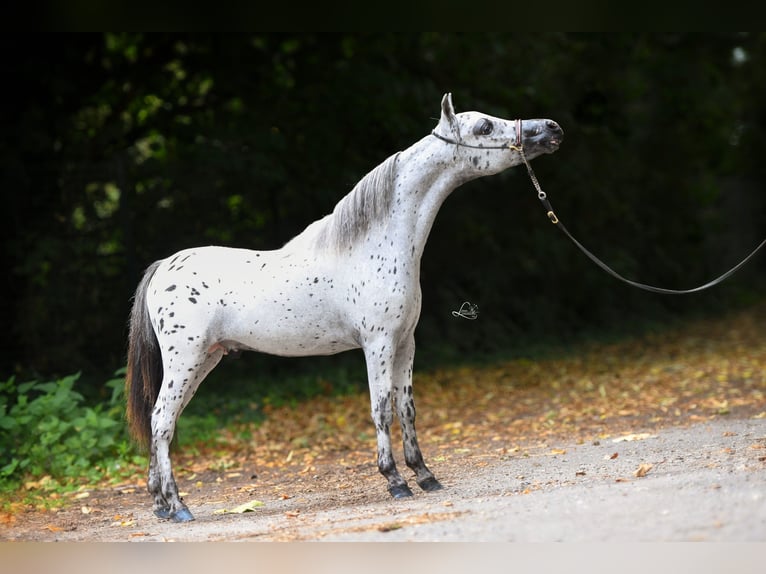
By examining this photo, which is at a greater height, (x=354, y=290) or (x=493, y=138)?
(x=493, y=138)

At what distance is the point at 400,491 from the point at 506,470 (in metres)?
0.99

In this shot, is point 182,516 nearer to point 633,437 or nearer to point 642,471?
point 642,471

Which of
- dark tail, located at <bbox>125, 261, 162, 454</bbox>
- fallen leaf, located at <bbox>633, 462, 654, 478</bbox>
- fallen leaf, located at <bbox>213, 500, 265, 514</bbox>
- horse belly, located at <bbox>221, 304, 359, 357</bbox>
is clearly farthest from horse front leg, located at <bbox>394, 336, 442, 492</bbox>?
dark tail, located at <bbox>125, 261, 162, 454</bbox>

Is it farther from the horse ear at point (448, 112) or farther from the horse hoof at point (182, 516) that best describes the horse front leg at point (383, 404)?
the horse ear at point (448, 112)

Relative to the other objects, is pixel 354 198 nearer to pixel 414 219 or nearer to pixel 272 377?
pixel 414 219

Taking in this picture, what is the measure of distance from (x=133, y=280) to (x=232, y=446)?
7.67 feet

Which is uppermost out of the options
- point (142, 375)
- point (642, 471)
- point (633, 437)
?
point (142, 375)

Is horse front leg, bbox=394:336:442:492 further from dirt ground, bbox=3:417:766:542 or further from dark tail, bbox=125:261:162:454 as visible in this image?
dark tail, bbox=125:261:162:454

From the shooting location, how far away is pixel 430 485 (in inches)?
210

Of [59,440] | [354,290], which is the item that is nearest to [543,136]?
[354,290]

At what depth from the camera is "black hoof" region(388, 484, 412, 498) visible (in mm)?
5180

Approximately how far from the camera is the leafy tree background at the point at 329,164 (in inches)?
378

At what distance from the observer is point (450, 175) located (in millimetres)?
5270

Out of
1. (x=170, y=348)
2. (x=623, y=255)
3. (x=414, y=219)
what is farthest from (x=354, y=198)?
(x=623, y=255)
